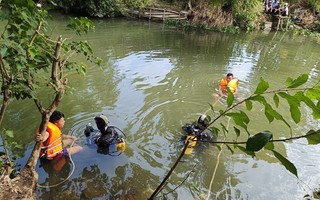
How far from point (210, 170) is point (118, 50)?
840 cm

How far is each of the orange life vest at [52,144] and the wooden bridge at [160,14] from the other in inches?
663

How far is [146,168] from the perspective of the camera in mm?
5602

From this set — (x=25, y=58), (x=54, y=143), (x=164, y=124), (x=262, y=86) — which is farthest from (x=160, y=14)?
(x=262, y=86)

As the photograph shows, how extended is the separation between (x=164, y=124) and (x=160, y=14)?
603 inches

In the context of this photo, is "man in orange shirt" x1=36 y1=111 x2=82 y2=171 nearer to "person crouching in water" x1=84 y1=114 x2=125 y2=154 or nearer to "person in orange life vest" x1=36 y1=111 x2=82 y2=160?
"person in orange life vest" x1=36 y1=111 x2=82 y2=160

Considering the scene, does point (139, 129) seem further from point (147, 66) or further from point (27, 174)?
point (147, 66)

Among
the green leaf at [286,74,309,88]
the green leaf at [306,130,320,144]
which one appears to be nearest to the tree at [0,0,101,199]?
the green leaf at [286,74,309,88]

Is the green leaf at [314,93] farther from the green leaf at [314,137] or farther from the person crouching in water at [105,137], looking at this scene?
the person crouching in water at [105,137]

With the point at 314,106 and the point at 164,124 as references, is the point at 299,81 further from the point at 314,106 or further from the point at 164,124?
the point at 164,124

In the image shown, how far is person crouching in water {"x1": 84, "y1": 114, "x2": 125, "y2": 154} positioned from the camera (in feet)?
18.1

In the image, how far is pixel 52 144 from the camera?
17.2ft

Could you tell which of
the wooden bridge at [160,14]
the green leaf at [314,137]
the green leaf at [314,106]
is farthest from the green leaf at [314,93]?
the wooden bridge at [160,14]

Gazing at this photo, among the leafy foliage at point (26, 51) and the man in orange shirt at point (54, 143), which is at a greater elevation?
the leafy foliage at point (26, 51)

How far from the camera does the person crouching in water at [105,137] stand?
18.1ft
